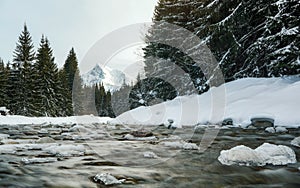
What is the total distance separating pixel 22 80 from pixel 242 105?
27677mm

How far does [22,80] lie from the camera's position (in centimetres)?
3186

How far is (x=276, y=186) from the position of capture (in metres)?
3.19

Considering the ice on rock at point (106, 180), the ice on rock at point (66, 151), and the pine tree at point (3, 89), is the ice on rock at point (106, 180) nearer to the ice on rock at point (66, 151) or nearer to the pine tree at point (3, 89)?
the ice on rock at point (66, 151)

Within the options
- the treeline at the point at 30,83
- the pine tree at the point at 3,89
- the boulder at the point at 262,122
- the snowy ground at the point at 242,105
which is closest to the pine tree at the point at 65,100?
the treeline at the point at 30,83

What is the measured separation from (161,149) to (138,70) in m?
27.3

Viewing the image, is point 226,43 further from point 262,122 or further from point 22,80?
point 22,80

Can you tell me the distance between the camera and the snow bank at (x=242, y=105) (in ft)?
28.5

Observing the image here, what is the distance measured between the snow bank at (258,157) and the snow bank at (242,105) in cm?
392

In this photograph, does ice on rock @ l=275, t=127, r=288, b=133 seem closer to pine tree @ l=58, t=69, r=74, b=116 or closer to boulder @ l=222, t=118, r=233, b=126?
boulder @ l=222, t=118, r=233, b=126

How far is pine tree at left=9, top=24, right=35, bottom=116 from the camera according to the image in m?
31.7

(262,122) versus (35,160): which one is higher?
(262,122)

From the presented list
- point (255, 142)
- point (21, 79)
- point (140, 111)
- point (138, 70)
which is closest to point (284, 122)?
point (255, 142)

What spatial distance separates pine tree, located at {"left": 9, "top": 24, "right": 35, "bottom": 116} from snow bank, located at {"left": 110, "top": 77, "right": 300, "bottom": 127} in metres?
21.2

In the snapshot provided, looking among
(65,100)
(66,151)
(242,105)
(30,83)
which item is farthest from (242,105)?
(65,100)
